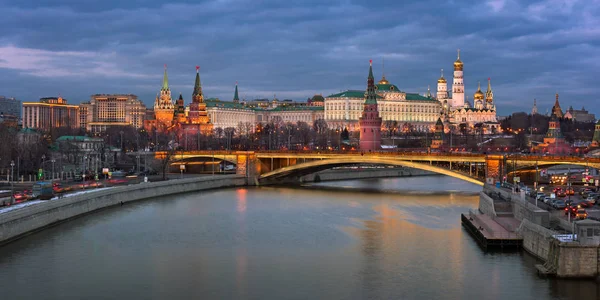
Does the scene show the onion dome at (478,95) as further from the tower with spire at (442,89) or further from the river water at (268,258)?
the river water at (268,258)

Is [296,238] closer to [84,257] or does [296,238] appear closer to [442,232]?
[442,232]

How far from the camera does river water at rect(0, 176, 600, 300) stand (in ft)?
83.0

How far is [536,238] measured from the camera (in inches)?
1134

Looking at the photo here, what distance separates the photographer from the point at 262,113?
621 feet

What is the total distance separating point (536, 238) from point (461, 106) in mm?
155932

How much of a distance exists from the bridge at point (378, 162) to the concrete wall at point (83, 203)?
4072 millimetres

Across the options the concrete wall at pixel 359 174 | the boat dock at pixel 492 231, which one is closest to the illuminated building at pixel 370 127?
the concrete wall at pixel 359 174

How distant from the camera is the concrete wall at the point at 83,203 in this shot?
32.4m

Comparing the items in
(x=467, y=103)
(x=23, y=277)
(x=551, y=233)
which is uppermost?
(x=467, y=103)

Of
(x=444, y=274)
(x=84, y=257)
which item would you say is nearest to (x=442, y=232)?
(x=444, y=274)

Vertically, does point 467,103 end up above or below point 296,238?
above

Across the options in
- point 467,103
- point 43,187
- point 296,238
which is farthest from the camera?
point 467,103

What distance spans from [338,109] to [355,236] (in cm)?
13001

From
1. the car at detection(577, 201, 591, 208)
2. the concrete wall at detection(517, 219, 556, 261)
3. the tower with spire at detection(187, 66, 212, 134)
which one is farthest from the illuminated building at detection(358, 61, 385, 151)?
the concrete wall at detection(517, 219, 556, 261)
